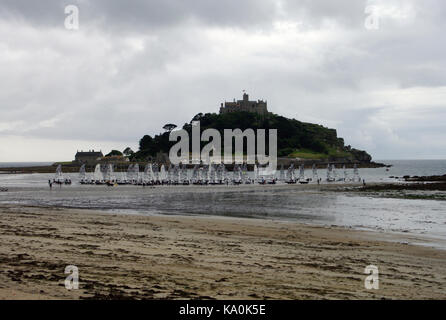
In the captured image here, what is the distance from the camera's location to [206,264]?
15.2 m

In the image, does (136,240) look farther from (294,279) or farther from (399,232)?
(399,232)

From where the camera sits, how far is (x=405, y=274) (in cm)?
1523

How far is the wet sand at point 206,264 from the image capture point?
1145 centimetres

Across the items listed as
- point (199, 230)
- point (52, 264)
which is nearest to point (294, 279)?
point (52, 264)

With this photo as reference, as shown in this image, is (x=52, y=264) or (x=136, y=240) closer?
(x=52, y=264)

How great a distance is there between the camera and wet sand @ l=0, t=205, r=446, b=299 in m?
11.4
